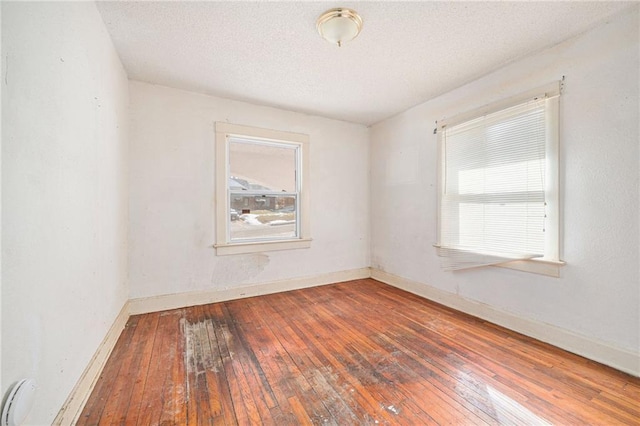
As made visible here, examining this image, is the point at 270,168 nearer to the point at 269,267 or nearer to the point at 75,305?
the point at 269,267

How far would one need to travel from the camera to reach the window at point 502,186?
2.19m

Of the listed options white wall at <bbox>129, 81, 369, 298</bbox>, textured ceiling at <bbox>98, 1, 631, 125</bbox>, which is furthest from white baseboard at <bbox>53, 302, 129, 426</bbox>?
textured ceiling at <bbox>98, 1, 631, 125</bbox>

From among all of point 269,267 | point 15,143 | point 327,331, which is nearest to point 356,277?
point 269,267

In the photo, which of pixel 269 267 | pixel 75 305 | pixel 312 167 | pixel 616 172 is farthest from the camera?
pixel 312 167

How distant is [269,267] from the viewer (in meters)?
3.52

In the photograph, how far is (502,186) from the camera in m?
2.48

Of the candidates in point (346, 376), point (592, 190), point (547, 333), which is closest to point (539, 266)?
point (547, 333)

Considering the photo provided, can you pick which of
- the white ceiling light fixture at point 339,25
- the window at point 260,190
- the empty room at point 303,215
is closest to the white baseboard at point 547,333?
the empty room at point 303,215

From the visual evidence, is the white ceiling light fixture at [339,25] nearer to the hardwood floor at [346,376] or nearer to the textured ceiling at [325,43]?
the textured ceiling at [325,43]

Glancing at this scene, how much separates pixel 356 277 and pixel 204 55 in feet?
11.5

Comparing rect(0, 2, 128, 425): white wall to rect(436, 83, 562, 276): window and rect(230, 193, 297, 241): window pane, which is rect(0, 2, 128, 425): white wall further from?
rect(436, 83, 562, 276): window

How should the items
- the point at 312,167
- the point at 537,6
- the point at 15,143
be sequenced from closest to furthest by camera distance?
the point at 15,143, the point at 537,6, the point at 312,167

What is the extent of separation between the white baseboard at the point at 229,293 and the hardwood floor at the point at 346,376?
0.15 meters

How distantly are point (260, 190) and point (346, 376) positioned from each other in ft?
8.12
